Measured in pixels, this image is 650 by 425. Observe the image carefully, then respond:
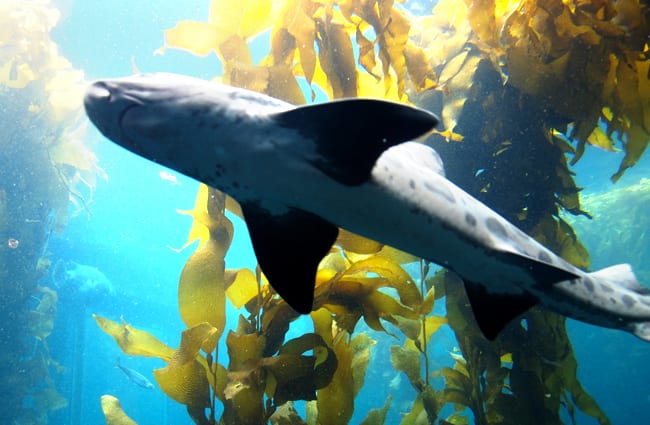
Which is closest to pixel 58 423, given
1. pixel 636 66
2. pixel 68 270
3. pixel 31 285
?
pixel 68 270

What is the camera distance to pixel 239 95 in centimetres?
187

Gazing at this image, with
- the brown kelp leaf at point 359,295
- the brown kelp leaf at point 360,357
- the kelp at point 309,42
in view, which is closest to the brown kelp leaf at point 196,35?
the kelp at point 309,42

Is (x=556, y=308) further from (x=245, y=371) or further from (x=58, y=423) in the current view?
(x=58, y=423)

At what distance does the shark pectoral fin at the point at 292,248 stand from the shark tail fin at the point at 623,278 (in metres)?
2.06

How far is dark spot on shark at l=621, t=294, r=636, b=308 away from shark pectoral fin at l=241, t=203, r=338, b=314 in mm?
2062

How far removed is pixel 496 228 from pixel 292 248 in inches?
46.8

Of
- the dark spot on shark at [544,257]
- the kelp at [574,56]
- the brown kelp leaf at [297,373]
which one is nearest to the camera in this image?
the dark spot on shark at [544,257]

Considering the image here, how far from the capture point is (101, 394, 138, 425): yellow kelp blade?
3074 millimetres

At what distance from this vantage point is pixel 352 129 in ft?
5.60

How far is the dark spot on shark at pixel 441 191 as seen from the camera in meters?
2.14

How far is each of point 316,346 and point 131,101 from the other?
2076 millimetres

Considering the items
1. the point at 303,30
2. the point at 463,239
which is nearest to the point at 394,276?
the point at 463,239

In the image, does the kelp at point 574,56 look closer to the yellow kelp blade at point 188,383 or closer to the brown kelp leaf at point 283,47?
the brown kelp leaf at point 283,47

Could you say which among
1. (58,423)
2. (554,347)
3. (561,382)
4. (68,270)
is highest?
(554,347)
